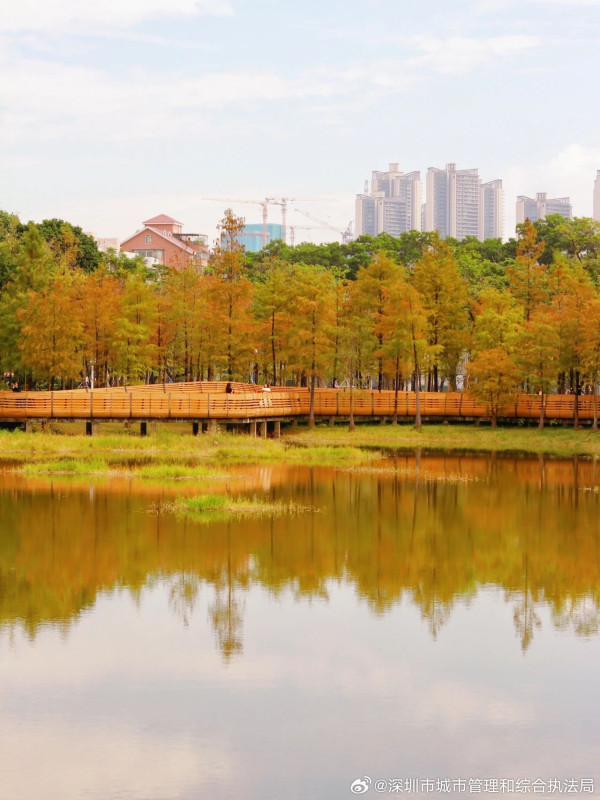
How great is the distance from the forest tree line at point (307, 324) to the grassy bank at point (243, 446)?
135 inches

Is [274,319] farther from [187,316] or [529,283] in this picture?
[529,283]

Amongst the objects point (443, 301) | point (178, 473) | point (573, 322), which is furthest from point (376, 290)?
point (178, 473)

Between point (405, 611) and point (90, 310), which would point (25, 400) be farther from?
point (405, 611)

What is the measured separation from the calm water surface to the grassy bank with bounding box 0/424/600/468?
10.4m

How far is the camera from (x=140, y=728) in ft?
56.1

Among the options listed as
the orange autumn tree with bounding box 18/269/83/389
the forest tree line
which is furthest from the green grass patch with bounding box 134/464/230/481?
the forest tree line

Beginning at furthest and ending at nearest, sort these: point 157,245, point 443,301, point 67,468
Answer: point 157,245
point 443,301
point 67,468

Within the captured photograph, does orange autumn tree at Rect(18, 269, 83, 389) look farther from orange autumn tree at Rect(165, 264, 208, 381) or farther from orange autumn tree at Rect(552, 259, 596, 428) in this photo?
orange autumn tree at Rect(552, 259, 596, 428)

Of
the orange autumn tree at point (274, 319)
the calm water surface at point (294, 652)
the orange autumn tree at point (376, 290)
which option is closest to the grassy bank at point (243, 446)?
the orange autumn tree at point (274, 319)

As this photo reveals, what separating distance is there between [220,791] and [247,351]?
5748 cm

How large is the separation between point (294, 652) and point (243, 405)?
134 feet

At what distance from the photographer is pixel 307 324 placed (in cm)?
6700

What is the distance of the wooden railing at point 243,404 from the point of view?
60656 mm

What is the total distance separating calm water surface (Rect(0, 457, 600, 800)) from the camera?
15680 millimetres
